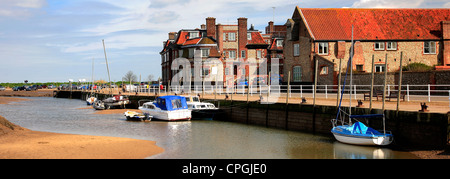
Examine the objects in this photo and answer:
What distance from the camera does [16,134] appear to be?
86.6 ft

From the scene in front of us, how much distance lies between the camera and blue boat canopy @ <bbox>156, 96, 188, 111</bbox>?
3719cm

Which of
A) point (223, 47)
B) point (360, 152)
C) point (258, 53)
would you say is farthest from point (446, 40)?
point (223, 47)

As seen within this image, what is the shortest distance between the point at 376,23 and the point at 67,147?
38.7 meters

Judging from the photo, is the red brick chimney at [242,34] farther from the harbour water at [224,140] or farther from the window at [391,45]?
the harbour water at [224,140]

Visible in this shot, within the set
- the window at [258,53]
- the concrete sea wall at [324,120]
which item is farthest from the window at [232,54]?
the concrete sea wall at [324,120]

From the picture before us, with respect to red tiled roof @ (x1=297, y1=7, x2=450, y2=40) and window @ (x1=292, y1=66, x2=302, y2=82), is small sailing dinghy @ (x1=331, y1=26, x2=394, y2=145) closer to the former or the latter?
window @ (x1=292, y1=66, x2=302, y2=82)

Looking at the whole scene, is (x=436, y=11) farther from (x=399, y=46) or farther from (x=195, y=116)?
(x=195, y=116)

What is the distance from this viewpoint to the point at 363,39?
46.5 meters

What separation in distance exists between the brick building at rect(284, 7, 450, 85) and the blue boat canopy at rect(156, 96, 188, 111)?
52.8 ft

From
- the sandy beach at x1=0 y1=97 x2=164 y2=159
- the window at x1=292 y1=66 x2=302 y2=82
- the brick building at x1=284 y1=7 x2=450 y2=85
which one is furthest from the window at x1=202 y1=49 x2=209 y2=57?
the sandy beach at x1=0 y1=97 x2=164 y2=159

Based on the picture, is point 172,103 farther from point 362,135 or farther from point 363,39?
point 363,39

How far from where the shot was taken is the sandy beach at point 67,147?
20.3 meters
